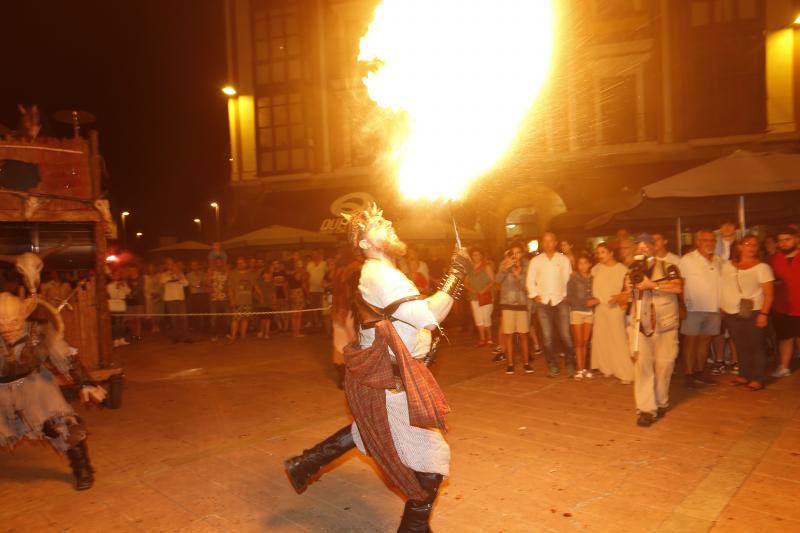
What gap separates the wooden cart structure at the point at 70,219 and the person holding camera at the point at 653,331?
19.7 ft

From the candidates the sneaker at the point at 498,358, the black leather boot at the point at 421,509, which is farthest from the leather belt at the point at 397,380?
the sneaker at the point at 498,358

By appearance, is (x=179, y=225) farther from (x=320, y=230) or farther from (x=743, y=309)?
(x=743, y=309)

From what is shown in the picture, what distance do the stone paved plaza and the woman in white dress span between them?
0.28 m

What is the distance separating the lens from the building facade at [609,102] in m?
17.7

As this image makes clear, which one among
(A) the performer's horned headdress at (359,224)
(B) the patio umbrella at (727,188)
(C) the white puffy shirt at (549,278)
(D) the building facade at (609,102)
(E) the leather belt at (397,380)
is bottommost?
(E) the leather belt at (397,380)

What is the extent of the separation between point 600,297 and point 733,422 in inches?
91.4

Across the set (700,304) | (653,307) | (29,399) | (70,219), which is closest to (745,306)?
(700,304)

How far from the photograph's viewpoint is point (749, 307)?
6637 millimetres

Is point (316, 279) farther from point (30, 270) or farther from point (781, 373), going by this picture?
point (781, 373)

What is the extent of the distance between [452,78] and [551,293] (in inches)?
129

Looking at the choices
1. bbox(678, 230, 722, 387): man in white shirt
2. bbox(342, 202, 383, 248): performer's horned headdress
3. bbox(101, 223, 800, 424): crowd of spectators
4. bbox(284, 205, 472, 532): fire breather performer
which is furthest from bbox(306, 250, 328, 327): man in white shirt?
bbox(284, 205, 472, 532): fire breather performer

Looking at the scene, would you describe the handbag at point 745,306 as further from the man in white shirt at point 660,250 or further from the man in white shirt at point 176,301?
the man in white shirt at point 176,301

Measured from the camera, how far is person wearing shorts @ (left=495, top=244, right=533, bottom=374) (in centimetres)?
794

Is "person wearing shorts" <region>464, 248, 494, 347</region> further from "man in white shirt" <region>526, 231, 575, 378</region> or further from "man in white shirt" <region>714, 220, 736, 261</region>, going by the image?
"man in white shirt" <region>714, 220, 736, 261</region>
